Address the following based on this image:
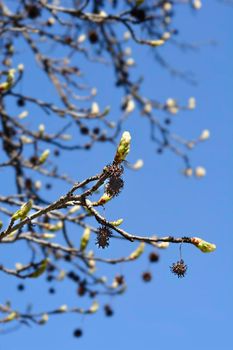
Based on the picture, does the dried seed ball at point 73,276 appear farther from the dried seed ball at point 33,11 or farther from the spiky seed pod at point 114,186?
the spiky seed pod at point 114,186

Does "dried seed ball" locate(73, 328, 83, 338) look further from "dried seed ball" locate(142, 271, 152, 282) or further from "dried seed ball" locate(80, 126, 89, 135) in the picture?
"dried seed ball" locate(80, 126, 89, 135)

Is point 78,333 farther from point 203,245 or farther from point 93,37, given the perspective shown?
point 203,245

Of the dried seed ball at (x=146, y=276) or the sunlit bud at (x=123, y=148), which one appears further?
the dried seed ball at (x=146, y=276)

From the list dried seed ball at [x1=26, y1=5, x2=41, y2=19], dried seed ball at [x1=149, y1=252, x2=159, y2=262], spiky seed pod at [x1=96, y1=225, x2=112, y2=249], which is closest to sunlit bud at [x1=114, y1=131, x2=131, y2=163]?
spiky seed pod at [x1=96, y1=225, x2=112, y2=249]

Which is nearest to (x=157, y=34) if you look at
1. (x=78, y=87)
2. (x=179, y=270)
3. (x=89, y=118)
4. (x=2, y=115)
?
(x=78, y=87)

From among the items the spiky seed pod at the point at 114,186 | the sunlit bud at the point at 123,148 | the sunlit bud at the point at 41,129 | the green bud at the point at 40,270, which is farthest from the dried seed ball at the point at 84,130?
the sunlit bud at the point at 123,148

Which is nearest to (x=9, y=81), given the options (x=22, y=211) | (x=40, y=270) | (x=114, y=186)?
(x=40, y=270)
